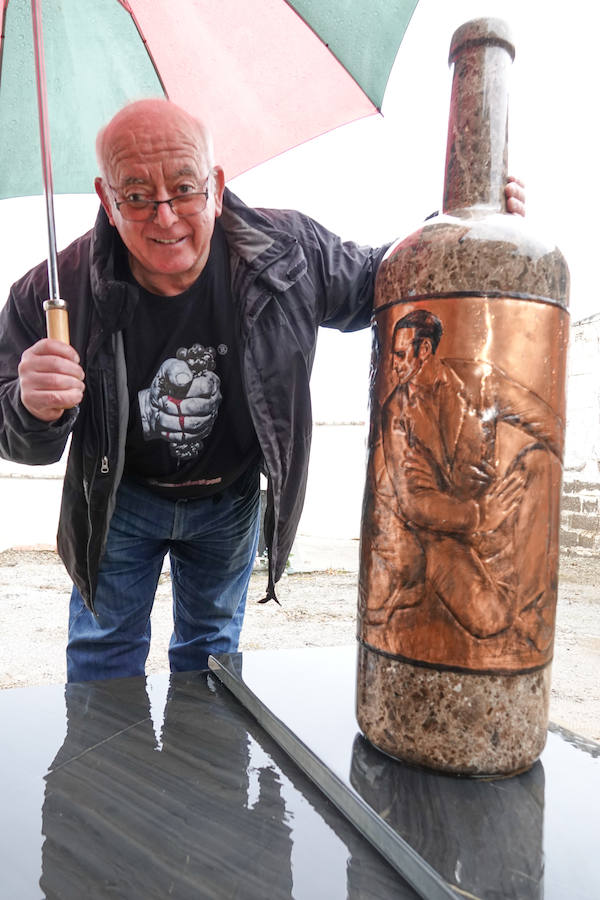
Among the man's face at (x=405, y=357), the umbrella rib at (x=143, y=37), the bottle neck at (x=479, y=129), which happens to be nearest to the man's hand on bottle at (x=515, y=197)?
the bottle neck at (x=479, y=129)

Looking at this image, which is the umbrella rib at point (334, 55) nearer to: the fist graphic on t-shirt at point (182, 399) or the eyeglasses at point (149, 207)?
the eyeglasses at point (149, 207)

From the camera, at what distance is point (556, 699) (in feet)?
10.6

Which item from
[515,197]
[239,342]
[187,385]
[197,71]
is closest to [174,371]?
[187,385]

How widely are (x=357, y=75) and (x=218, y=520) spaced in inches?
40.5

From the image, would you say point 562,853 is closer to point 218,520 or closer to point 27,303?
point 218,520

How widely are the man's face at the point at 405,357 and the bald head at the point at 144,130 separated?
0.84 m

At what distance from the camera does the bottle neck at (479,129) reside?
2.20 feet

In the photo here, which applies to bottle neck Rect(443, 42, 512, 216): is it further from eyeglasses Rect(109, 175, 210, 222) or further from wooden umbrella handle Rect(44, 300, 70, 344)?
eyeglasses Rect(109, 175, 210, 222)

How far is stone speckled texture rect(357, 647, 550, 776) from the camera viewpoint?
617 millimetres

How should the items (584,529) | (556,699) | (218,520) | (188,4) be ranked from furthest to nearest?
(584,529) < (556,699) < (218,520) < (188,4)

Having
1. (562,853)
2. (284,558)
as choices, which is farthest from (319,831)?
(284,558)

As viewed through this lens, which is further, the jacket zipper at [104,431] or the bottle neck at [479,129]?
the jacket zipper at [104,431]

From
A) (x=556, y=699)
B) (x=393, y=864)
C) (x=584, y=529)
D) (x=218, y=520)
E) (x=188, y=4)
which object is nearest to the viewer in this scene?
(x=393, y=864)

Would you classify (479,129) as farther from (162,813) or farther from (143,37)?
(143,37)
